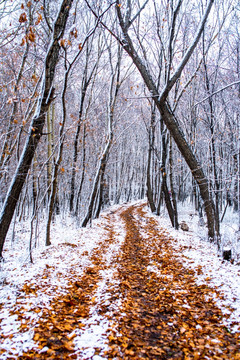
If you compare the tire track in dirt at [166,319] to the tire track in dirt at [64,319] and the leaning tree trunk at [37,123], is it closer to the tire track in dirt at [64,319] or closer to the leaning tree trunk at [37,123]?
the tire track in dirt at [64,319]

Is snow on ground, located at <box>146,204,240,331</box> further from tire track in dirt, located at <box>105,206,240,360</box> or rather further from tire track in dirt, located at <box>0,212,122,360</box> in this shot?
tire track in dirt, located at <box>0,212,122,360</box>

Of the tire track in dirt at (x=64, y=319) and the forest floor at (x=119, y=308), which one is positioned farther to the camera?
the forest floor at (x=119, y=308)

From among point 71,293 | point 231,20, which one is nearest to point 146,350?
point 71,293

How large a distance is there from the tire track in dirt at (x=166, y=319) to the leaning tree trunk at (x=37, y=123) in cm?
280

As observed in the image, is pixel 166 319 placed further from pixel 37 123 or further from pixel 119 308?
pixel 37 123

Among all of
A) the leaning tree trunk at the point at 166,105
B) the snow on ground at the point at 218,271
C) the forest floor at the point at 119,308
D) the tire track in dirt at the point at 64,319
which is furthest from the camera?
the leaning tree trunk at the point at 166,105

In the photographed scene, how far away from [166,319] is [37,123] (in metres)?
4.58

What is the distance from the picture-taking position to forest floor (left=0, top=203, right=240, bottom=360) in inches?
102

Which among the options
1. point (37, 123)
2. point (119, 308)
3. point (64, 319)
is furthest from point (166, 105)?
point (64, 319)

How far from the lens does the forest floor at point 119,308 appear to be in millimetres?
2578

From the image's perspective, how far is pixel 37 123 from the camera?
5.14 m

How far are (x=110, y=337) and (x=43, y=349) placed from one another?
78 cm

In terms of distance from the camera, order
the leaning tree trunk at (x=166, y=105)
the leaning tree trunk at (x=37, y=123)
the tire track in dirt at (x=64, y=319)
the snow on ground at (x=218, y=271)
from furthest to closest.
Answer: the leaning tree trunk at (x=166, y=105)
the leaning tree trunk at (x=37, y=123)
the snow on ground at (x=218, y=271)
the tire track in dirt at (x=64, y=319)

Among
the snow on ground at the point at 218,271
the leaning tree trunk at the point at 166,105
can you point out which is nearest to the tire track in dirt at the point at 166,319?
the snow on ground at the point at 218,271
